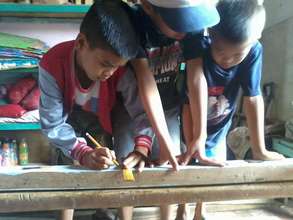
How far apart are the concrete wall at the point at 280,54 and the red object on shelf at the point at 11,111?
59.7 inches

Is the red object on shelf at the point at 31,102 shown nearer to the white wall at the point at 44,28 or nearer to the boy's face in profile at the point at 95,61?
the white wall at the point at 44,28

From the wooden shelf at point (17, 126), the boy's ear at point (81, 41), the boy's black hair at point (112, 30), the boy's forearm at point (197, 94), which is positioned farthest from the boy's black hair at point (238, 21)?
the wooden shelf at point (17, 126)

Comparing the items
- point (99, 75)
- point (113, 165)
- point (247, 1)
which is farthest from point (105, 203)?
point (247, 1)

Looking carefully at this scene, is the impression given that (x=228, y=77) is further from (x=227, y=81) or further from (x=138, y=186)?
(x=138, y=186)

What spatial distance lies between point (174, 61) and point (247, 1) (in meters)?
0.25

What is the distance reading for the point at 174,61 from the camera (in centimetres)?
111

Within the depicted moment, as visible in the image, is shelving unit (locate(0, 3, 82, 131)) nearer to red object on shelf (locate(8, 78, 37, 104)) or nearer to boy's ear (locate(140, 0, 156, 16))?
red object on shelf (locate(8, 78, 37, 104))

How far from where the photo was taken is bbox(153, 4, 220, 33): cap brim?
89cm

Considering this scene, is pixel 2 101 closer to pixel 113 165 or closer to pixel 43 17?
pixel 43 17

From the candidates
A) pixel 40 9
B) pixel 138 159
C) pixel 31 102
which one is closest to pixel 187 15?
pixel 138 159

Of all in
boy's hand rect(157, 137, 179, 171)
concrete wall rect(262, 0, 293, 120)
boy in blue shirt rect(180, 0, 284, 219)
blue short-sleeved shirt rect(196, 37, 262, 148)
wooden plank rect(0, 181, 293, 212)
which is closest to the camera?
wooden plank rect(0, 181, 293, 212)

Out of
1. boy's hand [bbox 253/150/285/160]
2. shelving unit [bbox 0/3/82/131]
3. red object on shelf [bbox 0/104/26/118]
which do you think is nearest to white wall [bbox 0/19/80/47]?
shelving unit [bbox 0/3/82/131]

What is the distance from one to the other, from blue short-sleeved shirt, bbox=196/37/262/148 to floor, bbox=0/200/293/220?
76cm

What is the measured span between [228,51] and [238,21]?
8 cm
